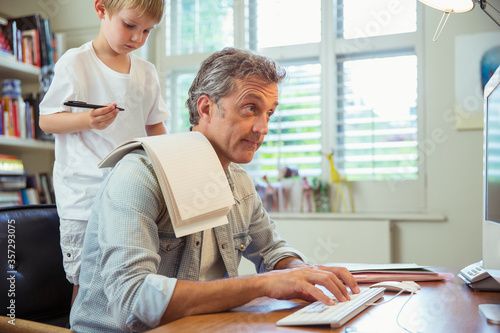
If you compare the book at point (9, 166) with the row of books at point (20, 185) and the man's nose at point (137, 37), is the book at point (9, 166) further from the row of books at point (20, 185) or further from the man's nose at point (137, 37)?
the man's nose at point (137, 37)

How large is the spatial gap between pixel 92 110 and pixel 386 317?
36.6 inches

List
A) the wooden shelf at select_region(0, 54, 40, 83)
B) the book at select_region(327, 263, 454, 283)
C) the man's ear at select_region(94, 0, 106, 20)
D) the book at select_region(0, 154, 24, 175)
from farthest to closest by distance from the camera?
1. the wooden shelf at select_region(0, 54, 40, 83)
2. the book at select_region(0, 154, 24, 175)
3. the man's ear at select_region(94, 0, 106, 20)
4. the book at select_region(327, 263, 454, 283)

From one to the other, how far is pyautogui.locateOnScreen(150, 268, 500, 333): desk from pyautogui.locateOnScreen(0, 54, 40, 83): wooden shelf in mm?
2449

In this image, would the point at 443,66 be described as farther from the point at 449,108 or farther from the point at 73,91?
the point at 73,91

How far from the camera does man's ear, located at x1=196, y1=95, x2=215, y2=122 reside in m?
1.24

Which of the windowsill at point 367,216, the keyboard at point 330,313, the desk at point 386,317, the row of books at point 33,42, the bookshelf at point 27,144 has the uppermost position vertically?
the row of books at point 33,42

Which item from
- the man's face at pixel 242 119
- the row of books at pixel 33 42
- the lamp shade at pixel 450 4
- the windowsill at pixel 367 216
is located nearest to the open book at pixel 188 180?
the man's face at pixel 242 119

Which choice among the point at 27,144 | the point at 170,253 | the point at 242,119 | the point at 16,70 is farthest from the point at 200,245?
the point at 16,70

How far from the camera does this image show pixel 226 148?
1.22 m

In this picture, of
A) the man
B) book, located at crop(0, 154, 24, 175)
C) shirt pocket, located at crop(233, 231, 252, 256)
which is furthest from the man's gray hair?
book, located at crop(0, 154, 24, 175)

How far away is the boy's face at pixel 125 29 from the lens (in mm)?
1389

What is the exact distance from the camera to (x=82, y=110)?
4.89ft

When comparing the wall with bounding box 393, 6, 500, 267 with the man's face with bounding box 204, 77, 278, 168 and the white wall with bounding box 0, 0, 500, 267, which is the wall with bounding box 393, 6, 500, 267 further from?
the man's face with bounding box 204, 77, 278, 168

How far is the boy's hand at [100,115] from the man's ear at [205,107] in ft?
0.85
